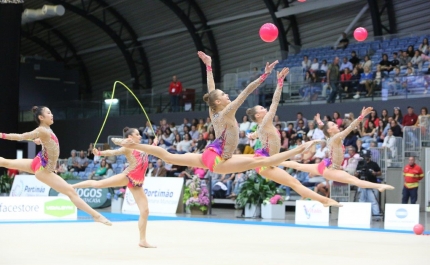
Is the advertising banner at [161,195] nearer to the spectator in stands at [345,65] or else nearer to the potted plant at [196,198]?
the potted plant at [196,198]

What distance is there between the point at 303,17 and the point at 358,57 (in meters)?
5.18

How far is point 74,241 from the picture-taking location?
10.3 metres

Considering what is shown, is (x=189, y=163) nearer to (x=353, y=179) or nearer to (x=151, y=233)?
(x=353, y=179)

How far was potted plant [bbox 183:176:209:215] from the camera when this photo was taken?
720 inches

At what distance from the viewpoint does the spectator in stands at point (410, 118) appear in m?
17.8

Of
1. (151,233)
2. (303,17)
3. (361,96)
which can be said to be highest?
(303,17)

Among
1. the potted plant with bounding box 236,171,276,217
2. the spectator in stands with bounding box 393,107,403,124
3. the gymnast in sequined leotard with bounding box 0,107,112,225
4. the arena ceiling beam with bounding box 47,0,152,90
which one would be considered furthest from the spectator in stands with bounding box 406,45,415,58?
the arena ceiling beam with bounding box 47,0,152,90

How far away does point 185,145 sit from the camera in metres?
21.2

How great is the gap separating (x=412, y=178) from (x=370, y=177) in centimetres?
106

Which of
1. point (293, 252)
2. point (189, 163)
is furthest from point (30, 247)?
point (293, 252)

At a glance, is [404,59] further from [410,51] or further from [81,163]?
[81,163]

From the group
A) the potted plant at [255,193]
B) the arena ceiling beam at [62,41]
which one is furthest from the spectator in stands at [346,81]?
the arena ceiling beam at [62,41]

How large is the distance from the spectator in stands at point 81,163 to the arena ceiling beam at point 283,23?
8960mm

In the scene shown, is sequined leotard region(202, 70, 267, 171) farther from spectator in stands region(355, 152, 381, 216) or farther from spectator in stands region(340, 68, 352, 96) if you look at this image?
spectator in stands region(340, 68, 352, 96)
